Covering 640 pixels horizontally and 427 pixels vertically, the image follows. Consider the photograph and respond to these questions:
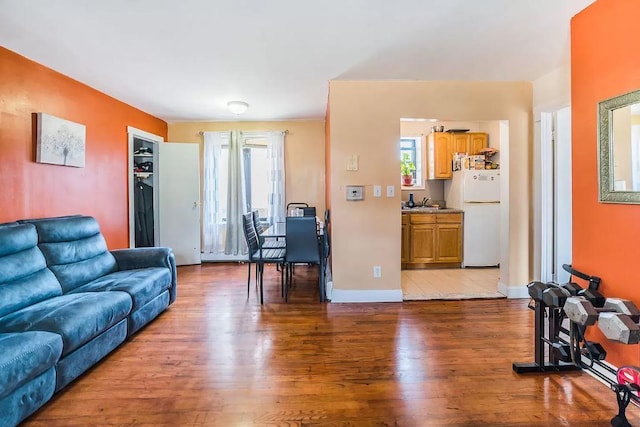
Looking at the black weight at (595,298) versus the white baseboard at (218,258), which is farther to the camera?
the white baseboard at (218,258)

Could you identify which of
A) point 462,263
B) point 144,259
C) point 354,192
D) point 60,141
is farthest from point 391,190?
point 60,141

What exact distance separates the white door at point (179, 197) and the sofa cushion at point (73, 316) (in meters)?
2.62

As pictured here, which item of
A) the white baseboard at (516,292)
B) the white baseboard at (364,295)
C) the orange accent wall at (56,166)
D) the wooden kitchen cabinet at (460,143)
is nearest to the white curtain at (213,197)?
the orange accent wall at (56,166)

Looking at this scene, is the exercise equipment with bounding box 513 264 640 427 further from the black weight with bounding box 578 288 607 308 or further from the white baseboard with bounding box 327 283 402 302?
the white baseboard with bounding box 327 283 402 302

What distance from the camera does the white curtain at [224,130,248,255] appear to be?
17.0 ft

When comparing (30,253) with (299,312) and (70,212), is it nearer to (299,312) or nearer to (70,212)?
(70,212)

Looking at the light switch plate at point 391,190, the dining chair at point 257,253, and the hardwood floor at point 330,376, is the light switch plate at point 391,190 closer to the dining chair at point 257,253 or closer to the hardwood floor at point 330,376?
the hardwood floor at point 330,376

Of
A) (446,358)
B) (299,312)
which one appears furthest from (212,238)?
(446,358)

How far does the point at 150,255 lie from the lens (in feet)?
10.4

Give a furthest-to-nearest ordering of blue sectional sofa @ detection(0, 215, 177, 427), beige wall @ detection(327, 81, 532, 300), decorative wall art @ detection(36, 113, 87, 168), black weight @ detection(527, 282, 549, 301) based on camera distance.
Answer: beige wall @ detection(327, 81, 532, 300), decorative wall art @ detection(36, 113, 87, 168), black weight @ detection(527, 282, 549, 301), blue sectional sofa @ detection(0, 215, 177, 427)

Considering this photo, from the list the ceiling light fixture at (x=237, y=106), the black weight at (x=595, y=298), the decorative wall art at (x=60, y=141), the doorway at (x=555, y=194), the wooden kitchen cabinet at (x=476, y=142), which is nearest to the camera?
the black weight at (x=595, y=298)

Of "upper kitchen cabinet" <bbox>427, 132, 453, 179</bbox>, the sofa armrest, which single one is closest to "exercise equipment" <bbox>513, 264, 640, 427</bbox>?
the sofa armrest

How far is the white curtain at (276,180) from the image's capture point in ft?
17.0

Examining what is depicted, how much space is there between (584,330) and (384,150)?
7.26ft
